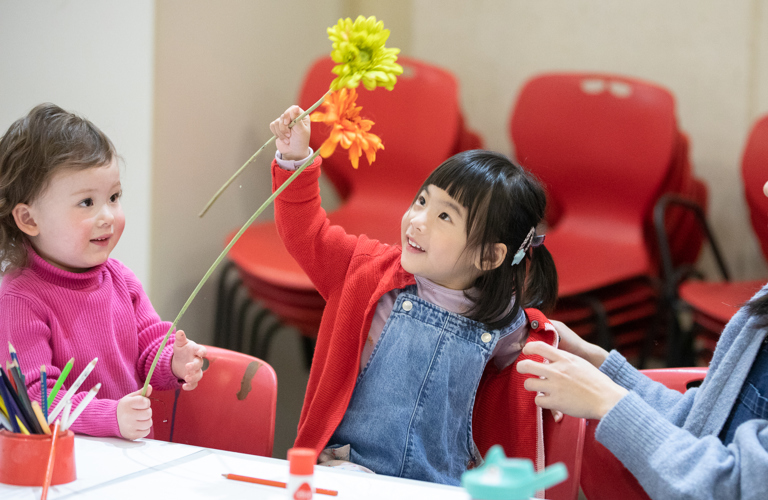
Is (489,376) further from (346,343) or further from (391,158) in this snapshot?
(391,158)

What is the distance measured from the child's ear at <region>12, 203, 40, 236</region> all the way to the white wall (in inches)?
31.8

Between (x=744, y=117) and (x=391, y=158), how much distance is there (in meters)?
1.17

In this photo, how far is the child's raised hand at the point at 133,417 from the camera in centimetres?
96

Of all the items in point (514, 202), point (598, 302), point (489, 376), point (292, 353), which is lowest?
point (292, 353)

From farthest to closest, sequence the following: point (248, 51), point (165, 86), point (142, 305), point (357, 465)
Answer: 1. point (248, 51)
2. point (165, 86)
3. point (142, 305)
4. point (357, 465)

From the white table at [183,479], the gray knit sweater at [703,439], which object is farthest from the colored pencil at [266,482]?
the gray knit sweater at [703,439]

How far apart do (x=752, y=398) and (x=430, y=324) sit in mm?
447

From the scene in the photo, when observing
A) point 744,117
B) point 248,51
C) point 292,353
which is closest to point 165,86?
point 248,51

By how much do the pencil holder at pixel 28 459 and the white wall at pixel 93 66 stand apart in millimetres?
1191

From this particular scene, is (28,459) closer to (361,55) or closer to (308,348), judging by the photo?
(361,55)

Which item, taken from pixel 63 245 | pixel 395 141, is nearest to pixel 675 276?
pixel 395 141

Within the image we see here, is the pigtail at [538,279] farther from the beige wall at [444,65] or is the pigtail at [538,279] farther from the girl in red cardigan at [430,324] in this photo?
the beige wall at [444,65]

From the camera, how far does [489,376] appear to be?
1191 mm

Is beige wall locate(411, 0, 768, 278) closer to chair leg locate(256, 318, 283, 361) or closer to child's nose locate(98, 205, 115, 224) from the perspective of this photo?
chair leg locate(256, 318, 283, 361)
